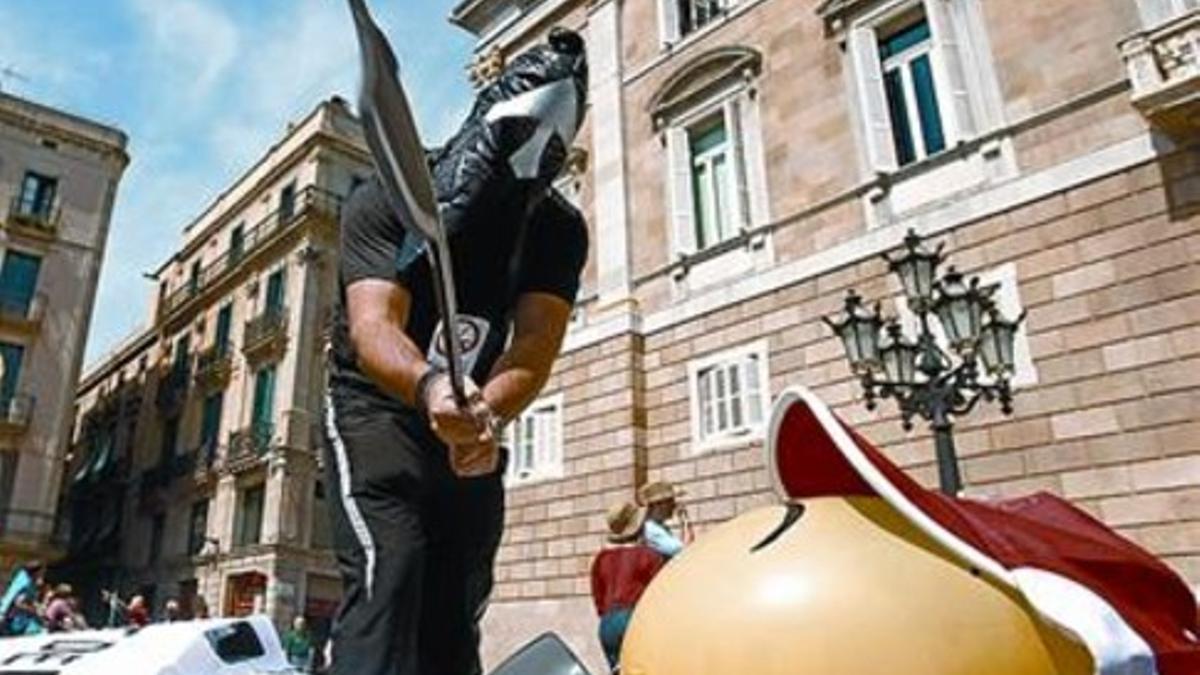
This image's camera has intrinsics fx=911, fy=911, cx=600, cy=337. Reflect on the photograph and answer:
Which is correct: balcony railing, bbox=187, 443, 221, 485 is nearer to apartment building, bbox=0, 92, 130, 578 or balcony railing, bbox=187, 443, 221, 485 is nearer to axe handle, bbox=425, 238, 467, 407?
apartment building, bbox=0, 92, 130, 578

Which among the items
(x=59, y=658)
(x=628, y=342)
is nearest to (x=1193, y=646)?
(x=59, y=658)

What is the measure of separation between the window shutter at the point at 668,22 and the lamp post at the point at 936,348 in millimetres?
8283

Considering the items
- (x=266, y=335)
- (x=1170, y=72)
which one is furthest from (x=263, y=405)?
(x=1170, y=72)

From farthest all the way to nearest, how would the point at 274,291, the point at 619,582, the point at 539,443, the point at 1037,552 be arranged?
the point at 274,291 → the point at 539,443 → the point at 619,582 → the point at 1037,552

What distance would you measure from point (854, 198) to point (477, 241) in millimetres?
9722

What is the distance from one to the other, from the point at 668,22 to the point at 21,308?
21.0 meters

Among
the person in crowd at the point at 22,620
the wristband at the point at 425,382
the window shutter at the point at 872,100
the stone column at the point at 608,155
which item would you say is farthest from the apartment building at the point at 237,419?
the wristband at the point at 425,382

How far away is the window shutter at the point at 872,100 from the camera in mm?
10711

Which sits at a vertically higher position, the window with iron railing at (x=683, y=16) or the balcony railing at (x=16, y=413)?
the window with iron railing at (x=683, y=16)

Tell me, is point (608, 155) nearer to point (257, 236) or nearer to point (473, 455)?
point (473, 455)

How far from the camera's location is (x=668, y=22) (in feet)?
46.8

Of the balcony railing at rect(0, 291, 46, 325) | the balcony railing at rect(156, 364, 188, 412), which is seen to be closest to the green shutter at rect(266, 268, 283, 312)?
the balcony railing at rect(156, 364, 188, 412)

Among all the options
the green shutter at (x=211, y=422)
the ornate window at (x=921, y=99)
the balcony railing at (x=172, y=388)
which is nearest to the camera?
the ornate window at (x=921, y=99)

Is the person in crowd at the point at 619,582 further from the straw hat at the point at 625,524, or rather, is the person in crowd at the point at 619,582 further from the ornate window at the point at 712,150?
the ornate window at the point at 712,150
